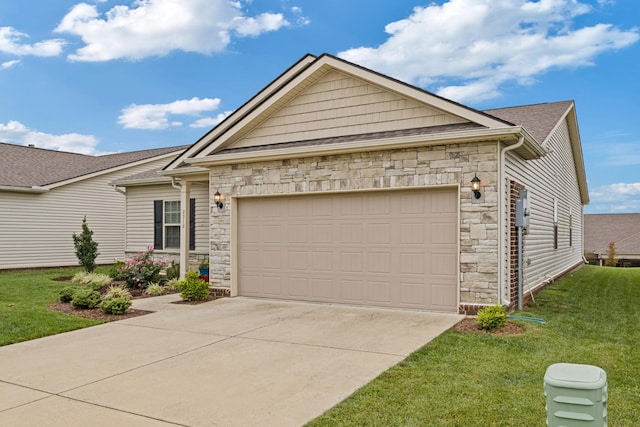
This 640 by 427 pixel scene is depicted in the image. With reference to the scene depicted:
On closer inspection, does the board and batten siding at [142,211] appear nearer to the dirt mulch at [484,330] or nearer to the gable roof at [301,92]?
the gable roof at [301,92]

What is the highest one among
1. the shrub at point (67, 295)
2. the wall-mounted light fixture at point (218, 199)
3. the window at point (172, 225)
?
the wall-mounted light fixture at point (218, 199)

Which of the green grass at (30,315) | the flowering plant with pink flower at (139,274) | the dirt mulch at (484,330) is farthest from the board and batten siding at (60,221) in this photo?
the dirt mulch at (484,330)

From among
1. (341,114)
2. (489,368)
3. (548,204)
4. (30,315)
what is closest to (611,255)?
(548,204)

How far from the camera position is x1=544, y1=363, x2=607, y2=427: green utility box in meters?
2.82

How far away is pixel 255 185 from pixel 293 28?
690 centimetres

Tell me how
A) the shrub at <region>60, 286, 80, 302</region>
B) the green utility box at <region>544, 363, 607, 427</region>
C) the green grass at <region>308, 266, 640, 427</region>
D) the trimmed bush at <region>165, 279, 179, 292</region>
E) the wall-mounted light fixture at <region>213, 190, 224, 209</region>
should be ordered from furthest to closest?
the trimmed bush at <region>165, 279, 179, 292</region> → the wall-mounted light fixture at <region>213, 190, 224, 209</region> → the shrub at <region>60, 286, 80, 302</region> → the green grass at <region>308, 266, 640, 427</region> → the green utility box at <region>544, 363, 607, 427</region>

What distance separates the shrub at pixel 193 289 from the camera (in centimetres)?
1066

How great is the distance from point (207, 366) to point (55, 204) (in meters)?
16.7

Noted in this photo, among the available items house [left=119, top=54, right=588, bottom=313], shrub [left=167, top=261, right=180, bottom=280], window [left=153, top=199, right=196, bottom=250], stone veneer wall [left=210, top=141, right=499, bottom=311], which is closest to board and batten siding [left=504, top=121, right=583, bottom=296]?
house [left=119, top=54, right=588, bottom=313]

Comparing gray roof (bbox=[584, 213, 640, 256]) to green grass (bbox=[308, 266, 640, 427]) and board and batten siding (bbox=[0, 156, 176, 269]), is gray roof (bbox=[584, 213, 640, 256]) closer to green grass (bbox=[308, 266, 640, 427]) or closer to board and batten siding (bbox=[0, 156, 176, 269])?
green grass (bbox=[308, 266, 640, 427])

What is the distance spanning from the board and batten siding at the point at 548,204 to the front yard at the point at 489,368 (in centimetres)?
196

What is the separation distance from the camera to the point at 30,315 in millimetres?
8711

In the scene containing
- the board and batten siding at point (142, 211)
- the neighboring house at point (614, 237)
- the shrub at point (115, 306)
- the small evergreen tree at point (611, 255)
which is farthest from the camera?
the neighboring house at point (614, 237)

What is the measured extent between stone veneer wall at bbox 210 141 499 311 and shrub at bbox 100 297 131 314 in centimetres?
261
